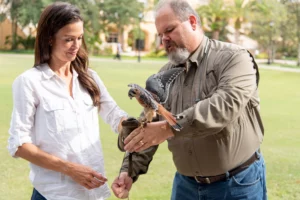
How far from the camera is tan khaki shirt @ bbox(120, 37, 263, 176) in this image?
2.35 metres

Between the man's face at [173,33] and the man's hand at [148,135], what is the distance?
44 cm

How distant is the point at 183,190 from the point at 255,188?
419 millimetres

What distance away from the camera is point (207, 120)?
2084 mm

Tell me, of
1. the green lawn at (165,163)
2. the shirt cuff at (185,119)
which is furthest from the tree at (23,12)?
the shirt cuff at (185,119)

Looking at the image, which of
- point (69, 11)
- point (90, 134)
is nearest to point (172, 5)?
point (69, 11)

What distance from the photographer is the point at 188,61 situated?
2.56 metres

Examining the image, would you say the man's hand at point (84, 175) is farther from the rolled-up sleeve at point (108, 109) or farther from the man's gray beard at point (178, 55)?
the man's gray beard at point (178, 55)

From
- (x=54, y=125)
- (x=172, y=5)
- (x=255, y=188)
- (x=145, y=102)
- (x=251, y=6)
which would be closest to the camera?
(x=145, y=102)

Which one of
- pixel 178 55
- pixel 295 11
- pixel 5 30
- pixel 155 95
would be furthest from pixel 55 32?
pixel 5 30

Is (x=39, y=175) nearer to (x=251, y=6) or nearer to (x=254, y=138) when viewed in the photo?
(x=254, y=138)

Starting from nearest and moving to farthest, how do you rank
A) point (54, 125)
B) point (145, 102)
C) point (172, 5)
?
point (145, 102), point (172, 5), point (54, 125)

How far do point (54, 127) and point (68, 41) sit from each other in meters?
0.47

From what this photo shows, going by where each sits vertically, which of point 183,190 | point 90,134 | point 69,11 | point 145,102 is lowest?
point 183,190

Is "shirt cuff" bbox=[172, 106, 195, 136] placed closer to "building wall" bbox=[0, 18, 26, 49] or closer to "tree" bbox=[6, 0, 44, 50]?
"tree" bbox=[6, 0, 44, 50]
